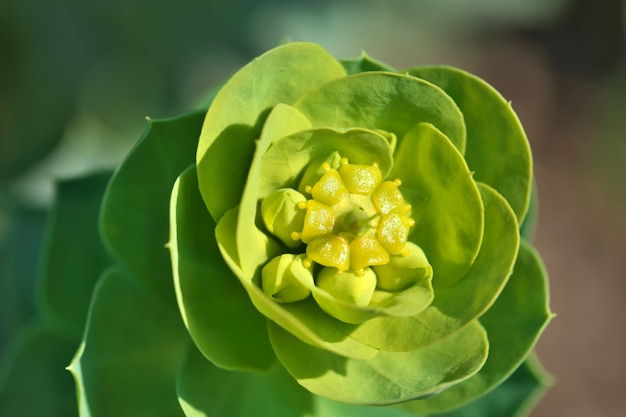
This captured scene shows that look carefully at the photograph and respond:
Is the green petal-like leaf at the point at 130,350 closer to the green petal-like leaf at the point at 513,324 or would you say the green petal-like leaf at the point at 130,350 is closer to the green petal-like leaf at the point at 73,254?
the green petal-like leaf at the point at 73,254

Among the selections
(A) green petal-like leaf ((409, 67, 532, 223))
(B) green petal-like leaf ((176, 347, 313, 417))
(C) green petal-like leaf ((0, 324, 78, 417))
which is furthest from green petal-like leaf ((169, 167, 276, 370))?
(C) green petal-like leaf ((0, 324, 78, 417))

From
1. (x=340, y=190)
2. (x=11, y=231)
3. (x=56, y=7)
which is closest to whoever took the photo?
(x=340, y=190)

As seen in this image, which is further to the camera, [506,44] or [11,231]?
[506,44]

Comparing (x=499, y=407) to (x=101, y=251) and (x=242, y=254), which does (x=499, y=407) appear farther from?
(x=101, y=251)

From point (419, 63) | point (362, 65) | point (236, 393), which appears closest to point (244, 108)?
point (362, 65)

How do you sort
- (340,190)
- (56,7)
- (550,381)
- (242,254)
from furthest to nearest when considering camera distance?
(56,7), (550,381), (340,190), (242,254)

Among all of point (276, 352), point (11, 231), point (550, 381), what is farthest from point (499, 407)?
point (11, 231)

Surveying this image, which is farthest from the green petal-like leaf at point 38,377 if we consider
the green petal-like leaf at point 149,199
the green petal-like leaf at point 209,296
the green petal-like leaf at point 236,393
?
the green petal-like leaf at point 209,296
